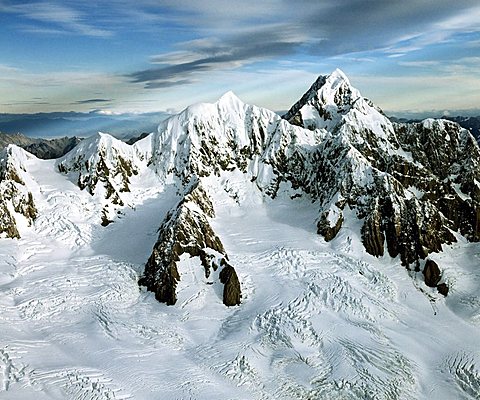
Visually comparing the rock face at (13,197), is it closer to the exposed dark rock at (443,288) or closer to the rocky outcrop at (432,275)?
the rocky outcrop at (432,275)

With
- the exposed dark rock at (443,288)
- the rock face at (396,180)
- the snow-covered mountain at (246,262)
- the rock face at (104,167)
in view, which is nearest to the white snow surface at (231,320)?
the snow-covered mountain at (246,262)

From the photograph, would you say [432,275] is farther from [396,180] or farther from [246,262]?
[246,262]

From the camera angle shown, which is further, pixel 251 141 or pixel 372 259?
pixel 251 141

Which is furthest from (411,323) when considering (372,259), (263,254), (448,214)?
(448,214)

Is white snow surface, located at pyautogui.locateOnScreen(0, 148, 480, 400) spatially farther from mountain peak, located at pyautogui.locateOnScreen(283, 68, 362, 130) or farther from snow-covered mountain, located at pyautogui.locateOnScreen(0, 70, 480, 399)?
mountain peak, located at pyautogui.locateOnScreen(283, 68, 362, 130)

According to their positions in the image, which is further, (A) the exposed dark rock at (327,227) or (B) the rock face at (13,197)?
(A) the exposed dark rock at (327,227)

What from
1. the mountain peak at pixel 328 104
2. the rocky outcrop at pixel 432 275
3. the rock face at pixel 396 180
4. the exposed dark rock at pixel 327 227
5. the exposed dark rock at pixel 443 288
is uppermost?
the mountain peak at pixel 328 104

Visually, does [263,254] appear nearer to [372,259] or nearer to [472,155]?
[372,259]
